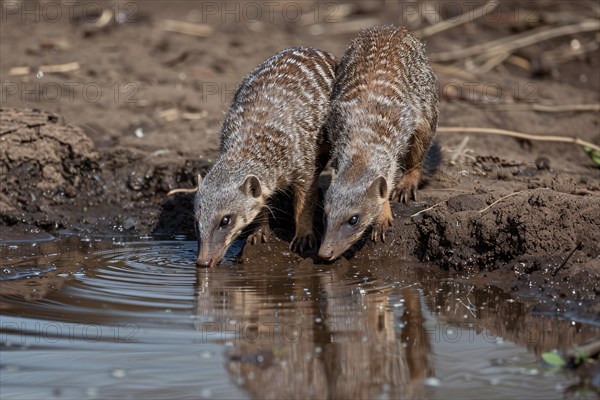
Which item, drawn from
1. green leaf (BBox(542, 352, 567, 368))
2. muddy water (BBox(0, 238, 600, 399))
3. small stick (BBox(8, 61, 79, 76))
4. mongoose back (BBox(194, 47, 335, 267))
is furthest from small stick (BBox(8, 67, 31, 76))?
green leaf (BBox(542, 352, 567, 368))

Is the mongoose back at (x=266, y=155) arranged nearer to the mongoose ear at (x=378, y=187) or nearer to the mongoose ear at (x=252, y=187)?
the mongoose ear at (x=252, y=187)

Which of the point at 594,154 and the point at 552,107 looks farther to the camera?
the point at 552,107

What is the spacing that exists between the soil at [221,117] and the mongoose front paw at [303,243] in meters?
0.40

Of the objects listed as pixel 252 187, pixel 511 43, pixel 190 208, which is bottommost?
pixel 190 208

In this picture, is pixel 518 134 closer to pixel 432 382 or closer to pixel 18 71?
pixel 432 382

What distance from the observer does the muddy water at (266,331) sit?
19.0 ft

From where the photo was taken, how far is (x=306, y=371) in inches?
236

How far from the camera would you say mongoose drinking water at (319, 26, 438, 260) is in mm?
8234

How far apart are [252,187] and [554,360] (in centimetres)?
340

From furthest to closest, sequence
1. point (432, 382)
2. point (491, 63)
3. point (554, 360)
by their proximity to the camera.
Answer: point (491, 63) < point (554, 360) < point (432, 382)

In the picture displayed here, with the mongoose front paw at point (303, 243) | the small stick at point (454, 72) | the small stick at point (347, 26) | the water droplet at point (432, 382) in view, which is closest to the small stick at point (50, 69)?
the small stick at point (347, 26)

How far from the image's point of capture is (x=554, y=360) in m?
5.99

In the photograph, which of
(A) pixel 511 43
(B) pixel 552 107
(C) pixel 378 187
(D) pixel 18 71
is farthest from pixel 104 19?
(C) pixel 378 187

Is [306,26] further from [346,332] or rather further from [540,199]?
[346,332]
